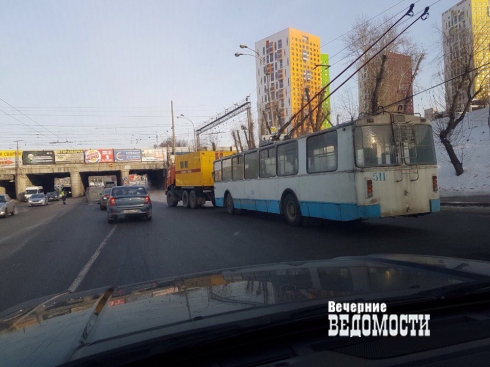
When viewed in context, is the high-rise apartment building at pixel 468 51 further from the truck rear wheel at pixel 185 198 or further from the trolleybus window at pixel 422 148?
the truck rear wheel at pixel 185 198

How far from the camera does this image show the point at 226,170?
765 inches

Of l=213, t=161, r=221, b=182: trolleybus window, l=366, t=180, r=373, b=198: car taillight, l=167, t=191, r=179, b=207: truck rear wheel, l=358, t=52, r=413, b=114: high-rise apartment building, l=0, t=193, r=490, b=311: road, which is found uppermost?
l=358, t=52, r=413, b=114: high-rise apartment building

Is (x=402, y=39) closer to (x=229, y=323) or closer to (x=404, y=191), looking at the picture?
(x=404, y=191)

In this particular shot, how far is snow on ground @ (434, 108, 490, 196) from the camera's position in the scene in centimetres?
2322

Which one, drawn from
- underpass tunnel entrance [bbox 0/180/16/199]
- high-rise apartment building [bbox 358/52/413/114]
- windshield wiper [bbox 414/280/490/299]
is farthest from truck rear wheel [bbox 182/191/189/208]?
underpass tunnel entrance [bbox 0/180/16/199]

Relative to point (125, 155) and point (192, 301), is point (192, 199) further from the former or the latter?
point (125, 155)

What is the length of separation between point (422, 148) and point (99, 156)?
58.7 m

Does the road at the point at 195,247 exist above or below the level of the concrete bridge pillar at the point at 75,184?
below

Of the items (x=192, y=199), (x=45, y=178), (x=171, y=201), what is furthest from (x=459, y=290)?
(x=45, y=178)

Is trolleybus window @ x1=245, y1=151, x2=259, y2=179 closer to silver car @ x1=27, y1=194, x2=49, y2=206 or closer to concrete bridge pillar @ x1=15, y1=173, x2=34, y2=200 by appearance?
silver car @ x1=27, y1=194, x2=49, y2=206

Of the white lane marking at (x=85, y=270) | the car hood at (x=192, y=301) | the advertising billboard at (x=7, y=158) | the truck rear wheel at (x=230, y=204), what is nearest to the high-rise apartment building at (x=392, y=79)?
the truck rear wheel at (x=230, y=204)

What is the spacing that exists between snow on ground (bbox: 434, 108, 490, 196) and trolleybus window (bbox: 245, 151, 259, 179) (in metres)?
12.7

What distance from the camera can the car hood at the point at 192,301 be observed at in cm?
223

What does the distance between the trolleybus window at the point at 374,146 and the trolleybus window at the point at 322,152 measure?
2.68 ft
